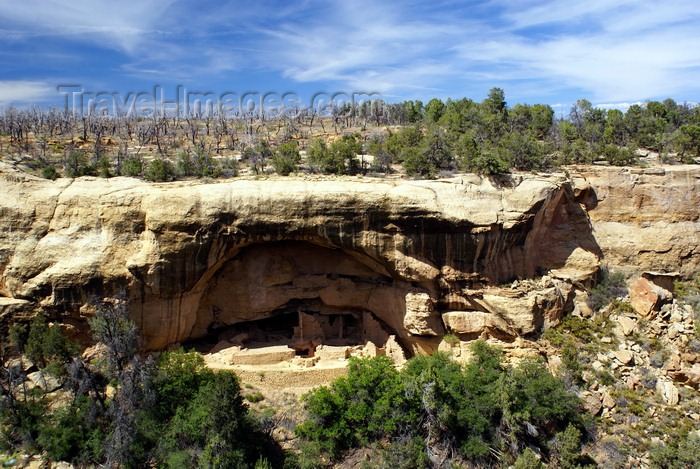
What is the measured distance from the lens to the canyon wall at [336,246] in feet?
50.4

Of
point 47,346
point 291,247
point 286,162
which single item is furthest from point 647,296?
point 47,346

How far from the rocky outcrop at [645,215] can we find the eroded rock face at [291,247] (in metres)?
0.75

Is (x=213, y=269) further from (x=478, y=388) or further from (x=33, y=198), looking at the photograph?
(x=478, y=388)

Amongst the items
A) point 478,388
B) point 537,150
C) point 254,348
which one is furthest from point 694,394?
point 254,348

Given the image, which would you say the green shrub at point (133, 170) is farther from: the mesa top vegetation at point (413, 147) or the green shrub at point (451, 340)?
the green shrub at point (451, 340)

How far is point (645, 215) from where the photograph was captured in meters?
18.7

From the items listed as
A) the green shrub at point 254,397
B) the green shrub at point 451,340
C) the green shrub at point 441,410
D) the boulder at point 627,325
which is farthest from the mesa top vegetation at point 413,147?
the green shrub at point 254,397

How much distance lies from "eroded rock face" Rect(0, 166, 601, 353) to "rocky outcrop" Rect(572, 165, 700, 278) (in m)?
0.75

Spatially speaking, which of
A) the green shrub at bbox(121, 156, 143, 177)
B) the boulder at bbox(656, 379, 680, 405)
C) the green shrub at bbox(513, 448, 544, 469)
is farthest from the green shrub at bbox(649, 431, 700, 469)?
the green shrub at bbox(121, 156, 143, 177)

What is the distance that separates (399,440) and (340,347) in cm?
469

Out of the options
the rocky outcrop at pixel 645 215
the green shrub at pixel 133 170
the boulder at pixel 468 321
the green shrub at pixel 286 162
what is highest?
the green shrub at pixel 286 162

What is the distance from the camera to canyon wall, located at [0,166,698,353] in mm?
15367

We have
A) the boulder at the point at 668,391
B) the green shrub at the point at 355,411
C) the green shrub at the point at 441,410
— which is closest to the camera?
the green shrub at the point at 441,410

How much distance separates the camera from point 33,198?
15.5 meters
